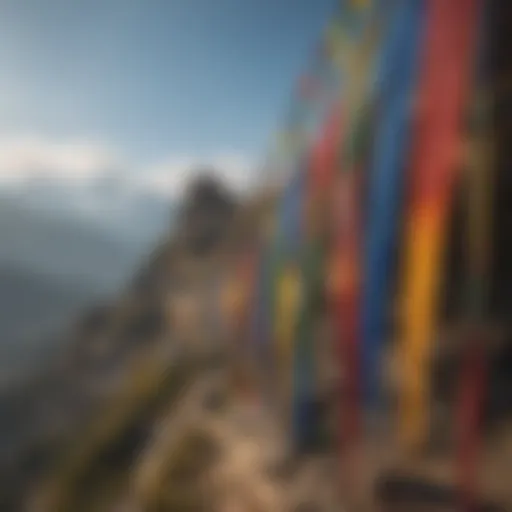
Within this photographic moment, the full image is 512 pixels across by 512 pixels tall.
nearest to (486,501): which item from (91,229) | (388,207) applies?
(388,207)

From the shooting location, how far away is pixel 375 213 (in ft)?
4.38

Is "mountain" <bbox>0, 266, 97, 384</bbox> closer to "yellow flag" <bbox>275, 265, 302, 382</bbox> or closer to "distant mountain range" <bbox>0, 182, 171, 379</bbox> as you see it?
"distant mountain range" <bbox>0, 182, 171, 379</bbox>

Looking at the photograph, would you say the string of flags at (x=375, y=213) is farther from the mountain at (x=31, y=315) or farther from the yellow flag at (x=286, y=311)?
the mountain at (x=31, y=315)

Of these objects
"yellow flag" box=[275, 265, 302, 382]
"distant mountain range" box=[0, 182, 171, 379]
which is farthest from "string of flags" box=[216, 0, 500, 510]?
"distant mountain range" box=[0, 182, 171, 379]

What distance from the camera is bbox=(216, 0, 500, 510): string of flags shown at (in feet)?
4.08

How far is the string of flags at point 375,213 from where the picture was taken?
1.24 meters

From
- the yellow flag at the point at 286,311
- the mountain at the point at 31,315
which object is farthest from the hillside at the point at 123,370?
the yellow flag at the point at 286,311

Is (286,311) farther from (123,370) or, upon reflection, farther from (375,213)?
(123,370)

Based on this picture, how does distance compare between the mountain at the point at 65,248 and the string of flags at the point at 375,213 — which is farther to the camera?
the mountain at the point at 65,248

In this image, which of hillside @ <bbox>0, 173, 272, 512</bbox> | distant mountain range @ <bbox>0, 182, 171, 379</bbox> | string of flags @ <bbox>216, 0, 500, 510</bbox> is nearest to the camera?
string of flags @ <bbox>216, 0, 500, 510</bbox>

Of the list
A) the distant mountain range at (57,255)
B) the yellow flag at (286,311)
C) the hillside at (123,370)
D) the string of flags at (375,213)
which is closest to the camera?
the string of flags at (375,213)

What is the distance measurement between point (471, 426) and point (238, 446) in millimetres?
480

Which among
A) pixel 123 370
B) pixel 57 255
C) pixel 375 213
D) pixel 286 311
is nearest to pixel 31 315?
pixel 57 255

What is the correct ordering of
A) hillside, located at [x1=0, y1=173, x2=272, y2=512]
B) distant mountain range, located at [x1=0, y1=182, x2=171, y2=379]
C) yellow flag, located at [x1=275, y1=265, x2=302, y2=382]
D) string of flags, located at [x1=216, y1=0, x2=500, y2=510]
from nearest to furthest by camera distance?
string of flags, located at [x1=216, y1=0, x2=500, y2=510] → yellow flag, located at [x1=275, y1=265, x2=302, y2=382] → hillside, located at [x1=0, y1=173, x2=272, y2=512] → distant mountain range, located at [x1=0, y1=182, x2=171, y2=379]
